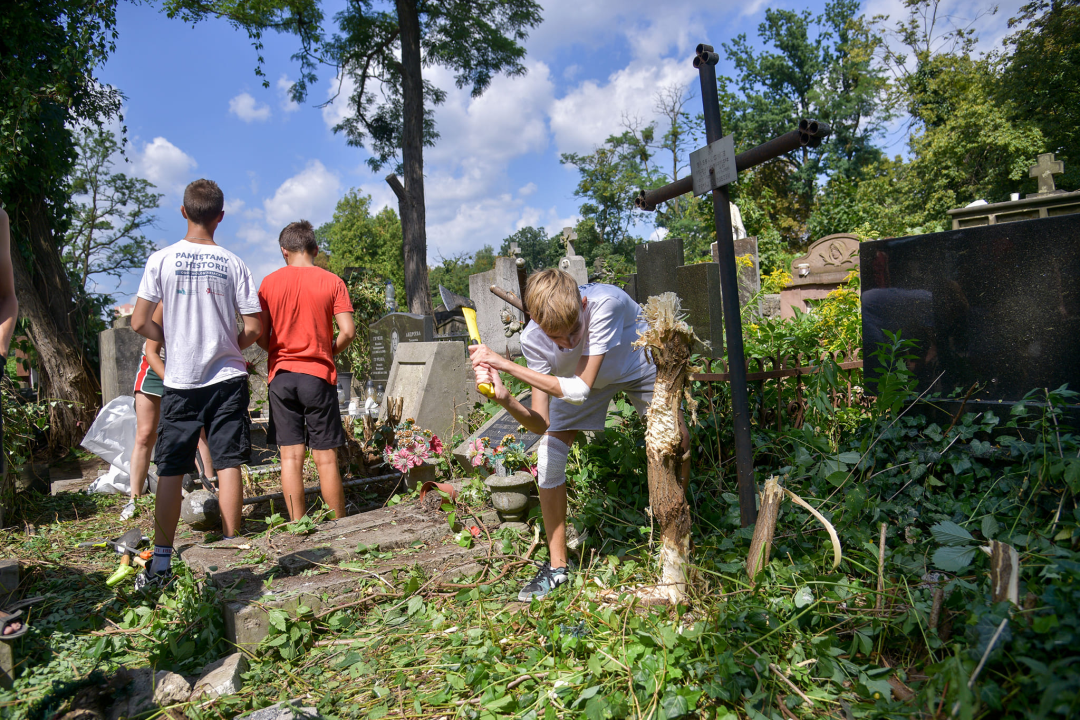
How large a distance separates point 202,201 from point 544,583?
2.54 m

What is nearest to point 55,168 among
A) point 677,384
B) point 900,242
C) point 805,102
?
point 677,384

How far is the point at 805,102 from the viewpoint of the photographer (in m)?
30.9

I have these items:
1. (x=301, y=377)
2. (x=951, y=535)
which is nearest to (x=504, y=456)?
(x=301, y=377)

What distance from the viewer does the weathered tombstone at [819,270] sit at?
9.64 metres

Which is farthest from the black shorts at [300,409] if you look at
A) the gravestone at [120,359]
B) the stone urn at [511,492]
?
the gravestone at [120,359]

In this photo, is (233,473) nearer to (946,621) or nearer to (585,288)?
(585,288)

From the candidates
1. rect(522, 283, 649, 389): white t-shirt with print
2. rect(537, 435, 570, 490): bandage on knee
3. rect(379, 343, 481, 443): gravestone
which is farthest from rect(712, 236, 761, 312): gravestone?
rect(537, 435, 570, 490): bandage on knee

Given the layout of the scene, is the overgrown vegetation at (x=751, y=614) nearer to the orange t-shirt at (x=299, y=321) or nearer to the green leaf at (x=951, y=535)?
the green leaf at (x=951, y=535)

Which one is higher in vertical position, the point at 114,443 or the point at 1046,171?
the point at 1046,171

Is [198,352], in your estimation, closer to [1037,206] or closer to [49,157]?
[49,157]

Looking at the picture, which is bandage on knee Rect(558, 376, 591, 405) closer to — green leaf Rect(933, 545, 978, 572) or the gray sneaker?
the gray sneaker

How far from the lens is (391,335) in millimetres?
7137

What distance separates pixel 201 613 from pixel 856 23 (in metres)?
30.3

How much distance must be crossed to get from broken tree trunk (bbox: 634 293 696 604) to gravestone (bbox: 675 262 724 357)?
1673 millimetres
